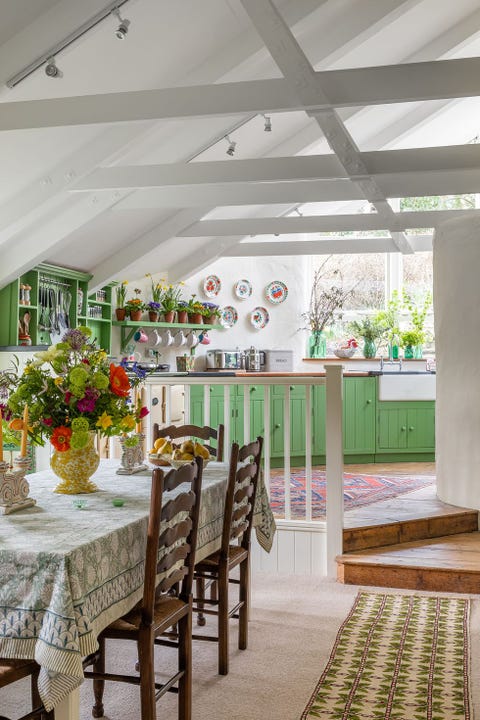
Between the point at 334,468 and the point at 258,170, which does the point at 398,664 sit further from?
the point at 258,170

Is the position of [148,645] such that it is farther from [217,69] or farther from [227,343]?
[227,343]

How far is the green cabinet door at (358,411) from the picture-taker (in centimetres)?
770

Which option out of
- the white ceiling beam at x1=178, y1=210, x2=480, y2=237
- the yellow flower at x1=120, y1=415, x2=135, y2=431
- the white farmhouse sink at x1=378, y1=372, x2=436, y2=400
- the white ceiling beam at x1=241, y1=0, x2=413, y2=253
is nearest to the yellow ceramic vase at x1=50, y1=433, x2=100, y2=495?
the yellow flower at x1=120, y1=415, x2=135, y2=431

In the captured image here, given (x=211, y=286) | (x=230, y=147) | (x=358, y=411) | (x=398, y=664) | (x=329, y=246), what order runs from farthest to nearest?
(x=211, y=286)
(x=329, y=246)
(x=358, y=411)
(x=230, y=147)
(x=398, y=664)

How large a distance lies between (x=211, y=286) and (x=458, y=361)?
3.87m

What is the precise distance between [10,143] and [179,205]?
160 cm

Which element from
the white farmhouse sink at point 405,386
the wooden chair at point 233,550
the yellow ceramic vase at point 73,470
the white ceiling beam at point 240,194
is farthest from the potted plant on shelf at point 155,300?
the yellow ceramic vase at point 73,470

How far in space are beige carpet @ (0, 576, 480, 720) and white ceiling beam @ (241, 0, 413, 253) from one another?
267 cm

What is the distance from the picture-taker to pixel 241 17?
4.77 meters

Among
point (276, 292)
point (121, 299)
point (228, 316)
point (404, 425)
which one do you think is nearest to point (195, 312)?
point (228, 316)

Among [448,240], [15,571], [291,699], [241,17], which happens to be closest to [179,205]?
[241,17]

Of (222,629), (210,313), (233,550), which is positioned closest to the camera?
(222,629)

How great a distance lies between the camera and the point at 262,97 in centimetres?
402

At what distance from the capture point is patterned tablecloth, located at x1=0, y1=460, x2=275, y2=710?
191 centimetres
